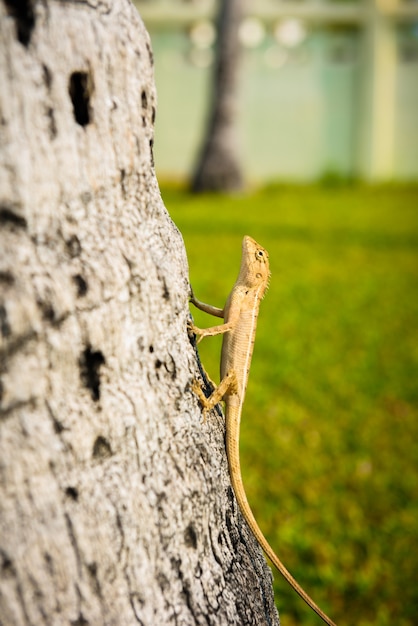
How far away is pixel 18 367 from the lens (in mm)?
1221

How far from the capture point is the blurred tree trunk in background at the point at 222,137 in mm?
15336

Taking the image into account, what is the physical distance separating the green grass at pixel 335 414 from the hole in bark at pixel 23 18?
117 inches

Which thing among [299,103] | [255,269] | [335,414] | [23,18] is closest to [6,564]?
[23,18]

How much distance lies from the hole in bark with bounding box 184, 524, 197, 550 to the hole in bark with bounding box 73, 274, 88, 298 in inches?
20.0

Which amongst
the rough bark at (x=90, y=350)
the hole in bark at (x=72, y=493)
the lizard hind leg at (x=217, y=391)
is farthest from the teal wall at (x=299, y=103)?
the hole in bark at (x=72, y=493)

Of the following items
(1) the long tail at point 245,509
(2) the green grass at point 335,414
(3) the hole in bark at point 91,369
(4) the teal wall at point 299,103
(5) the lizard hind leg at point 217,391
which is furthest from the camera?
(4) the teal wall at point 299,103

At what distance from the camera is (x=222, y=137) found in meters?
15.6

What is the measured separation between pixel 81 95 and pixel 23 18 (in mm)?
149

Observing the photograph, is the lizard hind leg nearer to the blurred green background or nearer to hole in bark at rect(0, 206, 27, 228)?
hole in bark at rect(0, 206, 27, 228)

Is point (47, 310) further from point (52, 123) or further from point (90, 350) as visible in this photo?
point (52, 123)

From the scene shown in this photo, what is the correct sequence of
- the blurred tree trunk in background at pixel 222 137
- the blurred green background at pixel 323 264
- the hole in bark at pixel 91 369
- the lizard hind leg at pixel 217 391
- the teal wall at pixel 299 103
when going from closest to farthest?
the hole in bark at pixel 91 369 → the lizard hind leg at pixel 217 391 → the blurred green background at pixel 323 264 → the blurred tree trunk in background at pixel 222 137 → the teal wall at pixel 299 103

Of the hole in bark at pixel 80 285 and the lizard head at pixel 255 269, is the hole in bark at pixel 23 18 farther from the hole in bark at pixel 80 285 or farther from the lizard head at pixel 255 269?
the lizard head at pixel 255 269

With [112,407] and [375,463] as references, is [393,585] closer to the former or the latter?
[375,463]

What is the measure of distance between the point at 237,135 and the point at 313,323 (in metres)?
9.20
